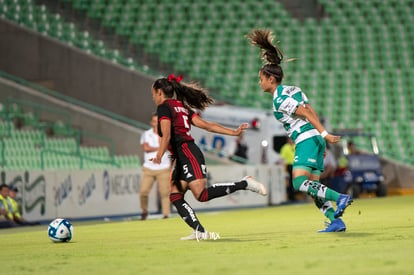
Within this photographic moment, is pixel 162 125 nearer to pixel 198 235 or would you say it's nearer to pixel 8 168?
pixel 198 235

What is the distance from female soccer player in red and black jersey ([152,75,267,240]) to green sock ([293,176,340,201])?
56 cm

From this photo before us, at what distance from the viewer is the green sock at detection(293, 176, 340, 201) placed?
11461mm

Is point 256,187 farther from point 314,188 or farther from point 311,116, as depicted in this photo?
point 311,116

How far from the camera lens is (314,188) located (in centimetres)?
1158

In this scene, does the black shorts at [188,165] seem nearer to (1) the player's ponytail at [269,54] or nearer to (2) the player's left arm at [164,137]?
(2) the player's left arm at [164,137]

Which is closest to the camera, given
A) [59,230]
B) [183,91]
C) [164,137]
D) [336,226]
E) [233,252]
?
[233,252]

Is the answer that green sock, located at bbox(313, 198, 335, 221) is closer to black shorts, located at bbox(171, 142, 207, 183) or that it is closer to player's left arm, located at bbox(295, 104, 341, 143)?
player's left arm, located at bbox(295, 104, 341, 143)

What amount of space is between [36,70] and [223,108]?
5.90 meters

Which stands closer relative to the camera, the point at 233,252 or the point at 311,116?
the point at 233,252

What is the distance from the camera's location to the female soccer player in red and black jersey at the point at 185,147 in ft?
38.4

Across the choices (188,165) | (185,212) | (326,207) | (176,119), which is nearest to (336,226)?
(326,207)

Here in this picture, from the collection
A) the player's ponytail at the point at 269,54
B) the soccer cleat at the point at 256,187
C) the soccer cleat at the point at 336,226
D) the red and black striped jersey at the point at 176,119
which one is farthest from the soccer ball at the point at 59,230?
the soccer cleat at the point at 336,226

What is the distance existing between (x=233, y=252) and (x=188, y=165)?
2.08m

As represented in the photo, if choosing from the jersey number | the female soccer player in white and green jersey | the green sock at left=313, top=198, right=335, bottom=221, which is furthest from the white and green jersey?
the jersey number
